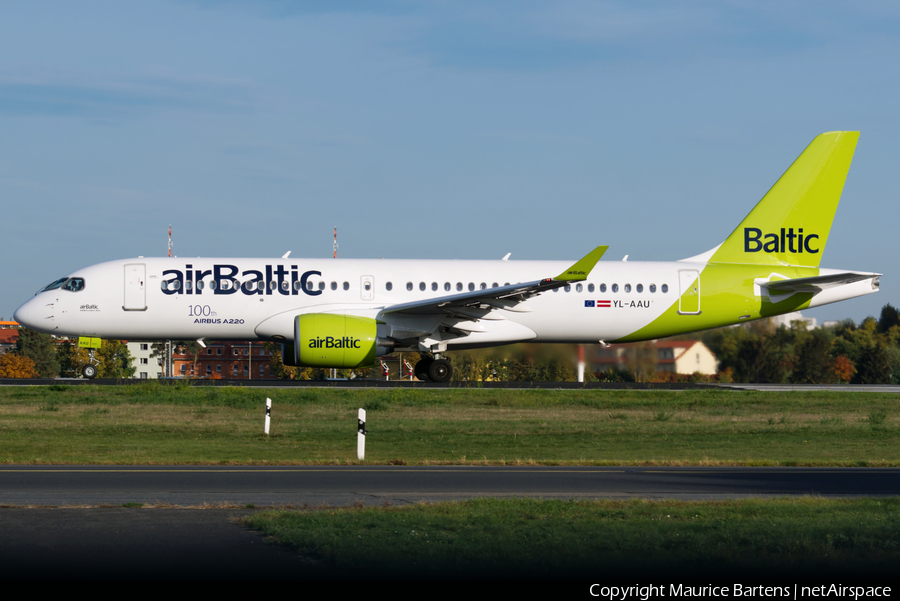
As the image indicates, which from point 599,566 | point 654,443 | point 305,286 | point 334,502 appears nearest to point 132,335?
point 305,286

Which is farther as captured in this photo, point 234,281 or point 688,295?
point 688,295

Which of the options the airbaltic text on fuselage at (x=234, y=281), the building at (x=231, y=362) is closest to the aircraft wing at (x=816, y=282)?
the airbaltic text on fuselage at (x=234, y=281)

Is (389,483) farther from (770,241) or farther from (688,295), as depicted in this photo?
(770,241)

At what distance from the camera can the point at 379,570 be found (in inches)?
308

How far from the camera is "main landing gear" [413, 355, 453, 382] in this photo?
33031mm

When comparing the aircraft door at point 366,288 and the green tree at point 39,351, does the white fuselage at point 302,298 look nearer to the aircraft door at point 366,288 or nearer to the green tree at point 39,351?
the aircraft door at point 366,288

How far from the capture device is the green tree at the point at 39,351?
9644 cm

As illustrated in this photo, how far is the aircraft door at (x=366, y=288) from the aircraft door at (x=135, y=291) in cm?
685

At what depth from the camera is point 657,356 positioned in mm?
34156

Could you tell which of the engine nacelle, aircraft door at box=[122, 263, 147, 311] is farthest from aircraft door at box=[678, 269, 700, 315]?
aircraft door at box=[122, 263, 147, 311]

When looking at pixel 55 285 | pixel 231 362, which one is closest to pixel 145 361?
pixel 231 362

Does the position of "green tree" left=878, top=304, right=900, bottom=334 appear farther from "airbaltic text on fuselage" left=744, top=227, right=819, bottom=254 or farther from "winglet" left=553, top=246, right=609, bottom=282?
"winglet" left=553, top=246, right=609, bottom=282

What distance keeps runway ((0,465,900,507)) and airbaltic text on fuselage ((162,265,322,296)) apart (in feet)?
52.1

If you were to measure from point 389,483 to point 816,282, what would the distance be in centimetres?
2324
